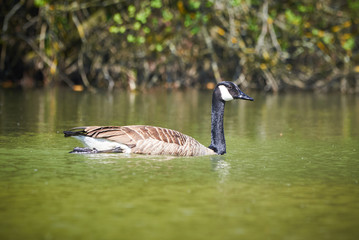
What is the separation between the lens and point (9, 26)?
20859mm

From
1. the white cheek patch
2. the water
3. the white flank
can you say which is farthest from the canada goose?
the white cheek patch

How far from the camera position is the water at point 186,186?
5281mm

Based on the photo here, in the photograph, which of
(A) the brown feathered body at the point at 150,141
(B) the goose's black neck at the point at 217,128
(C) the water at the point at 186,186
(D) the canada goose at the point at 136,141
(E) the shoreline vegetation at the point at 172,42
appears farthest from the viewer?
(E) the shoreline vegetation at the point at 172,42

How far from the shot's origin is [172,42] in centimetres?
2280

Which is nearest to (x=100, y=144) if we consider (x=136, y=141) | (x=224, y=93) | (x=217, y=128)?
(x=136, y=141)

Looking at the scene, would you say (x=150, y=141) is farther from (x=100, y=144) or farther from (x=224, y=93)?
(x=224, y=93)

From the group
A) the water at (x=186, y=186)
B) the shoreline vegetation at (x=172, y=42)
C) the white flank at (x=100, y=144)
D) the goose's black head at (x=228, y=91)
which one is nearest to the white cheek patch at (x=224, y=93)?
the goose's black head at (x=228, y=91)

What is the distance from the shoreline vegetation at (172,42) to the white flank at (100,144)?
34.4 feet

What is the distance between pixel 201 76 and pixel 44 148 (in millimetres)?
17527

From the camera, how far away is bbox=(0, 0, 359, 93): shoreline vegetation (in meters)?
20.4

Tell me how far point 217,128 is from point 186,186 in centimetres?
261

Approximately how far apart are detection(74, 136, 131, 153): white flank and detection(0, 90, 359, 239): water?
0.36 ft

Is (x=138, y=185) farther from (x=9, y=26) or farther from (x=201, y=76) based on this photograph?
(x=201, y=76)

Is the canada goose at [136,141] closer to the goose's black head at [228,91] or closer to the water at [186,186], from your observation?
the water at [186,186]
